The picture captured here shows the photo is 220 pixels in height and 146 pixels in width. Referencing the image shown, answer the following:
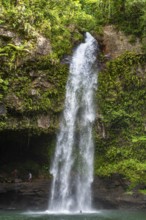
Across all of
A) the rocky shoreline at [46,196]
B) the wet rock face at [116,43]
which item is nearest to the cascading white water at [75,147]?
the rocky shoreline at [46,196]

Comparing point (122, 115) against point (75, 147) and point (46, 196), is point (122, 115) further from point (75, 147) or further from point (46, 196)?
point (46, 196)

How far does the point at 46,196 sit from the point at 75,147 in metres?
2.38

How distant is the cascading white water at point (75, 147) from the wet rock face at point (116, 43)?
1369 mm

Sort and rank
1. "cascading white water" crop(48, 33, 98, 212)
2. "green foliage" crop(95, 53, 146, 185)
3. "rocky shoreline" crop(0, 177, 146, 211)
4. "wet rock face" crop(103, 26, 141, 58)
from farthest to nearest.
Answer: "wet rock face" crop(103, 26, 141, 58)
"green foliage" crop(95, 53, 146, 185)
"cascading white water" crop(48, 33, 98, 212)
"rocky shoreline" crop(0, 177, 146, 211)

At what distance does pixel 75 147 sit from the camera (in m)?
14.8

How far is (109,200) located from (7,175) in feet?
14.4

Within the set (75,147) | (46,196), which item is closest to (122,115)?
(75,147)

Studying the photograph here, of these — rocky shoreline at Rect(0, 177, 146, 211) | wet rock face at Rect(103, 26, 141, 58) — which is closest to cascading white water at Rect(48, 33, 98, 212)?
rocky shoreline at Rect(0, 177, 146, 211)

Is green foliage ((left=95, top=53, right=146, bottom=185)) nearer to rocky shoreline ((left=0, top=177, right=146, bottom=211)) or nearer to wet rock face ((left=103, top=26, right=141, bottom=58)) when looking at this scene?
wet rock face ((left=103, top=26, right=141, bottom=58))

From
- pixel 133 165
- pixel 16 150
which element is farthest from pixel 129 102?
pixel 16 150

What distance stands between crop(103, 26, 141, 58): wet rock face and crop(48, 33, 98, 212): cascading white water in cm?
137

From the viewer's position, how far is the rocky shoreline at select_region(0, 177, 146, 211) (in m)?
14.2

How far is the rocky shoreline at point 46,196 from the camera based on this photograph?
46.5 feet

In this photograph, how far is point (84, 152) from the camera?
14844mm
